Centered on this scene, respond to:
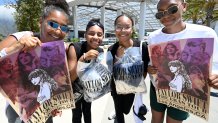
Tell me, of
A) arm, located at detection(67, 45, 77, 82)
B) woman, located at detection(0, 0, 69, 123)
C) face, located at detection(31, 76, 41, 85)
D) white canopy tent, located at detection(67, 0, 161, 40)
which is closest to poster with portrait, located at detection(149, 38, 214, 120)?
arm, located at detection(67, 45, 77, 82)

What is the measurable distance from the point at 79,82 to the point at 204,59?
146 cm

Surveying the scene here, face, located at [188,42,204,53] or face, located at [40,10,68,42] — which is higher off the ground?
face, located at [40,10,68,42]

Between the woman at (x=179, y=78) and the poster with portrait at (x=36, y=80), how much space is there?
1.04 m

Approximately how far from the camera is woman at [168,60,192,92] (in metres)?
2.51

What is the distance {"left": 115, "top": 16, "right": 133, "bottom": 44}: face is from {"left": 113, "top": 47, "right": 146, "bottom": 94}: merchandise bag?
6.0 inches

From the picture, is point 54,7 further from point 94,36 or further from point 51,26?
point 94,36

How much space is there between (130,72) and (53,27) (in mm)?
A: 1080

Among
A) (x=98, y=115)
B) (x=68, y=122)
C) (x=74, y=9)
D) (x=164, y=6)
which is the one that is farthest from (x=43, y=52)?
(x=74, y=9)

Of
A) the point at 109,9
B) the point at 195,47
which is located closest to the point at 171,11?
the point at 195,47

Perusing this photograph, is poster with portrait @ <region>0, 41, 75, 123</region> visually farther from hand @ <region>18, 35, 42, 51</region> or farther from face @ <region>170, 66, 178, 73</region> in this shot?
face @ <region>170, 66, 178, 73</region>

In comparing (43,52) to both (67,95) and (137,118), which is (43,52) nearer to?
(67,95)

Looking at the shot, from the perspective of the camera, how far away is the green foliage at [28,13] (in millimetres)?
16688

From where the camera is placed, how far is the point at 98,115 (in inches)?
195

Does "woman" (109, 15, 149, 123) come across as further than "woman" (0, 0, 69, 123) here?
Yes
